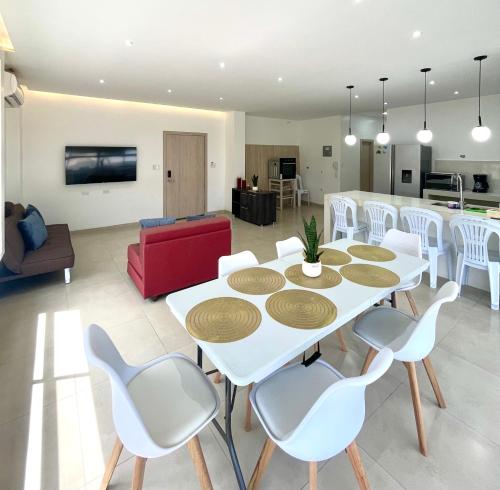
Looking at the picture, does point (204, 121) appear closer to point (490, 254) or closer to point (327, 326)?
Answer: point (490, 254)

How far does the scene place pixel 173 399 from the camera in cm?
138

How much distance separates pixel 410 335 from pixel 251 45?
3240 mm

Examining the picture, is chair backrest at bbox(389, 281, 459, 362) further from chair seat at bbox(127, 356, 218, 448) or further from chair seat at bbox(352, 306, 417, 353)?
chair seat at bbox(127, 356, 218, 448)

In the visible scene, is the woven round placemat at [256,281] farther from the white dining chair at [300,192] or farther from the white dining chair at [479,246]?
the white dining chair at [300,192]

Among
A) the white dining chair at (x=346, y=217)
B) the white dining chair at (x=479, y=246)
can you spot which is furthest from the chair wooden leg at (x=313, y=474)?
the white dining chair at (x=346, y=217)

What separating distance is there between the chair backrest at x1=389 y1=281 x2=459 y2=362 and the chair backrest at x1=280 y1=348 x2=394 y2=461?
1.51 ft

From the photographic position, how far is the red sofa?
326 cm

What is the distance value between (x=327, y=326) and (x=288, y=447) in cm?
54

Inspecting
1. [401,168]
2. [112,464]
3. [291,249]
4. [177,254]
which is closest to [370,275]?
[291,249]

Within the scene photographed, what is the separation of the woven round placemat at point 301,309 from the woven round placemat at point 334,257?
0.60 meters

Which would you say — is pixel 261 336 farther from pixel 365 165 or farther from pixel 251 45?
pixel 365 165

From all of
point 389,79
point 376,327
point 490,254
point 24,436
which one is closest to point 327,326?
point 376,327

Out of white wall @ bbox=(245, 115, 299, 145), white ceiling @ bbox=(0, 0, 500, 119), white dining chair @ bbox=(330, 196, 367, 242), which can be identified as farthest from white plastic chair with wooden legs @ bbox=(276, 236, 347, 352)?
white wall @ bbox=(245, 115, 299, 145)

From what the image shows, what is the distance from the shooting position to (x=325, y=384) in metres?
1.47
